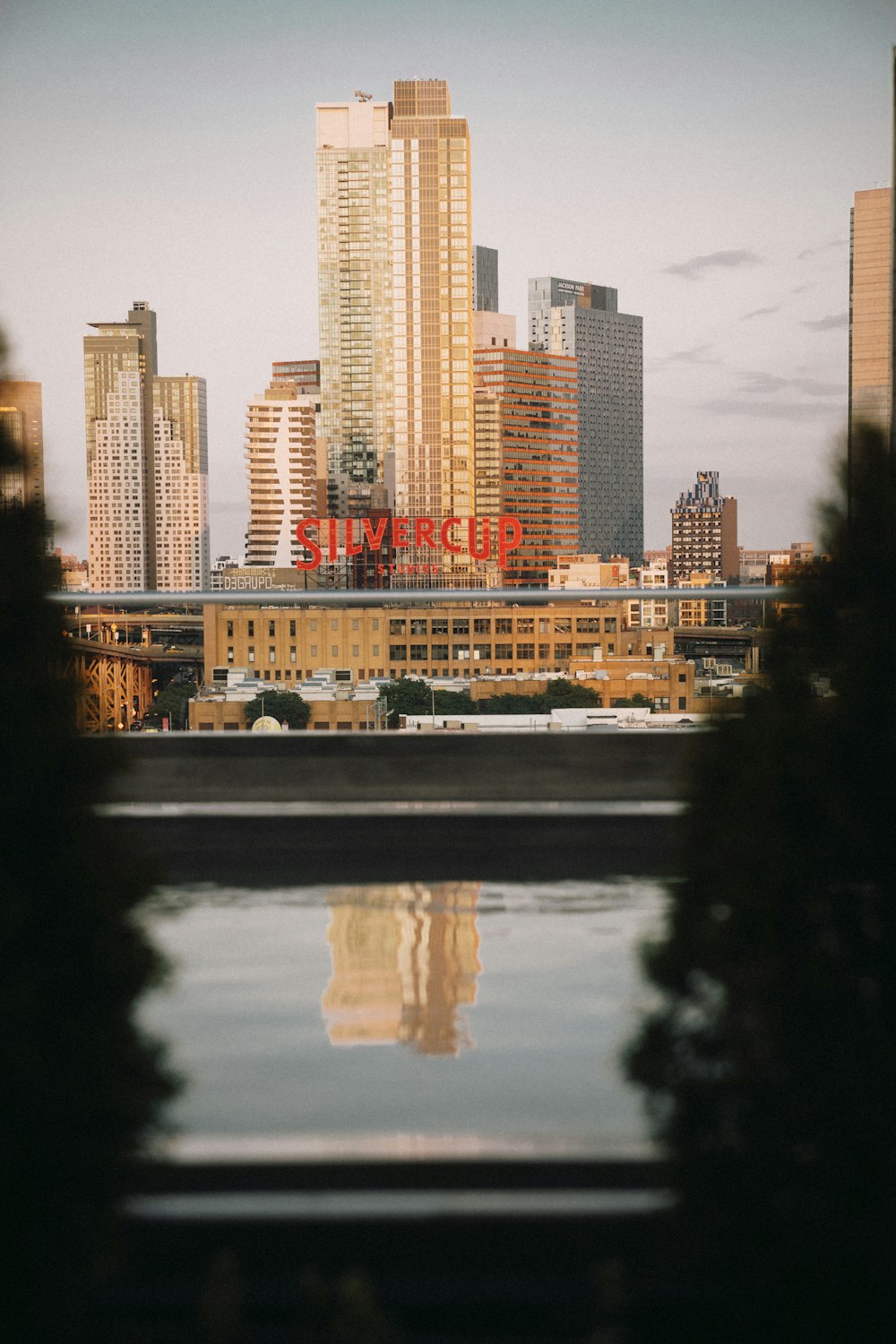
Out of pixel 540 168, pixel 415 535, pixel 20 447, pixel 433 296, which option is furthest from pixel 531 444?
pixel 20 447

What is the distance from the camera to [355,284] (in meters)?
145

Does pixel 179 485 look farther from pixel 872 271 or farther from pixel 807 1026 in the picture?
pixel 807 1026

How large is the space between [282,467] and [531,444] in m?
29.7

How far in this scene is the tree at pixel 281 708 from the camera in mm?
4223

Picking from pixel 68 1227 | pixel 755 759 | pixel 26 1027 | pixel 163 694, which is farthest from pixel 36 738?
pixel 163 694

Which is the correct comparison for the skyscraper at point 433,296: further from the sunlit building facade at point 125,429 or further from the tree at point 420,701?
the tree at point 420,701

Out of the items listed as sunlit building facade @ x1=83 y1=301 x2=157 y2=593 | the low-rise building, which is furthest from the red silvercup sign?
the low-rise building

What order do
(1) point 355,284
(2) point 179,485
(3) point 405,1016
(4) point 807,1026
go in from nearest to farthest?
(4) point 807,1026 → (3) point 405,1016 → (1) point 355,284 → (2) point 179,485

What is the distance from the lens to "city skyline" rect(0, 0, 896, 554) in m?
4.61

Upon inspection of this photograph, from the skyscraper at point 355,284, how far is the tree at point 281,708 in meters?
135

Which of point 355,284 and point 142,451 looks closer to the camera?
point 355,284

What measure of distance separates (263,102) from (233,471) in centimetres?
7204

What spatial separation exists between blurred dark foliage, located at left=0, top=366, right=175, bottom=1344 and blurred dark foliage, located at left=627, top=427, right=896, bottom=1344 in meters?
0.66

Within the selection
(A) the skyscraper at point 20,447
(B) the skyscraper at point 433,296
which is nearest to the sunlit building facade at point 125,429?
(B) the skyscraper at point 433,296
